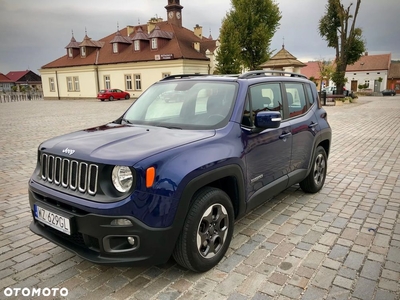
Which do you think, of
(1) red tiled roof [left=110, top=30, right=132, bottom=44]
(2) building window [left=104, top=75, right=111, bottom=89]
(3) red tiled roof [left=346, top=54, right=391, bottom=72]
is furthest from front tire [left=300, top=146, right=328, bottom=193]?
(3) red tiled roof [left=346, top=54, right=391, bottom=72]

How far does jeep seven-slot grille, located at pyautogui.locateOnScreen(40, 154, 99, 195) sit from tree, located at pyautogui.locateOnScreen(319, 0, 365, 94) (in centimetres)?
3129

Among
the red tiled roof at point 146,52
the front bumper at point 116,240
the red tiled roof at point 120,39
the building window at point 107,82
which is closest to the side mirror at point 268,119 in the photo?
the front bumper at point 116,240

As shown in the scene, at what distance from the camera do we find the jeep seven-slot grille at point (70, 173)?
266cm

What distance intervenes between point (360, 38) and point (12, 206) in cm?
3295

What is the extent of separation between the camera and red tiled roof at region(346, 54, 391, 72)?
221ft

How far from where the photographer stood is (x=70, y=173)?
9.23 feet

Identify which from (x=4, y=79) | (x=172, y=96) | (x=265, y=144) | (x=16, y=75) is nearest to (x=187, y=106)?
(x=172, y=96)

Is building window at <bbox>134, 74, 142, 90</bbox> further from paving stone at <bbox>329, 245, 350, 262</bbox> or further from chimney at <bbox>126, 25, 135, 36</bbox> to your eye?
paving stone at <bbox>329, 245, 350, 262</bbox>

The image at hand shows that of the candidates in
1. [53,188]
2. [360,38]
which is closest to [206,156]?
[53,188]

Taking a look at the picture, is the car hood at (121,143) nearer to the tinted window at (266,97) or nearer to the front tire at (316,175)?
the tinted window at (266,97)

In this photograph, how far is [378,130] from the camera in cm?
1279

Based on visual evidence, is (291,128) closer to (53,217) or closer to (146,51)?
(53,217)

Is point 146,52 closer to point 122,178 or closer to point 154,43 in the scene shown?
point 154,43

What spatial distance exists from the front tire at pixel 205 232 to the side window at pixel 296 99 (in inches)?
76.5
